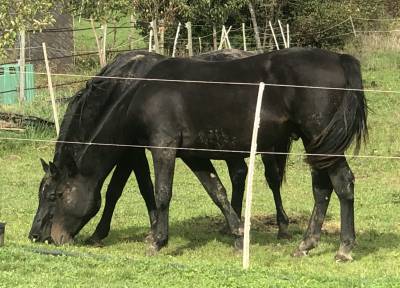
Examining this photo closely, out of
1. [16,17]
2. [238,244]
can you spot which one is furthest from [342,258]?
[16,17]

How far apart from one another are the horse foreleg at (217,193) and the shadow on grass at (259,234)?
Result: 0.56 m

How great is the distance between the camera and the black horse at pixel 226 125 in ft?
24.9

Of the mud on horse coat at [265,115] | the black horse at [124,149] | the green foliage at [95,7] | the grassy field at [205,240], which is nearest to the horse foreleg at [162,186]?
the mud on horse coat at [265,115]

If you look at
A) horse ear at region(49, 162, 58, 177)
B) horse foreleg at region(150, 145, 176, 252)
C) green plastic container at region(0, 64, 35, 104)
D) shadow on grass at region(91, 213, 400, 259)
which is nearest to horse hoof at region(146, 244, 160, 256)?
horse foreleg at region(150, 145, 176, 252)

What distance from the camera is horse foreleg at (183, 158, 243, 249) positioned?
26.5ft

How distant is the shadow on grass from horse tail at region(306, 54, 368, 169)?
3.77ft

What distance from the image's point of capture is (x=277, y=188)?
9.31 meters

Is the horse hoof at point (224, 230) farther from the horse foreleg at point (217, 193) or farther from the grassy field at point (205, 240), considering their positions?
the horse foreleg at point (217, 193)

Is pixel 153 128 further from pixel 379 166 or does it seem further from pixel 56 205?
pixel 379 166

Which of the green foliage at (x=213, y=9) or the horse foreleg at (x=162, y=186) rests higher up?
the green foliage at (x=213, y=9)

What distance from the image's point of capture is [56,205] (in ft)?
27.3

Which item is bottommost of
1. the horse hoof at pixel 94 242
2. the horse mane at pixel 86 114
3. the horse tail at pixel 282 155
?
the horse hoof at pixel 94 242

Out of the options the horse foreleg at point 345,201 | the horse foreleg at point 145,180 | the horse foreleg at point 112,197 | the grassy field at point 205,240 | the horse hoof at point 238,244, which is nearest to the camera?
the grassy field at point 205,240

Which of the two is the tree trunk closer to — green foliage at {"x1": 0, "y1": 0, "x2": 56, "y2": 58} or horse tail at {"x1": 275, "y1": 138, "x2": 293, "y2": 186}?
green foliage at {"x1": 0, "y1": 0, "x2": 56, "y2": 58}
